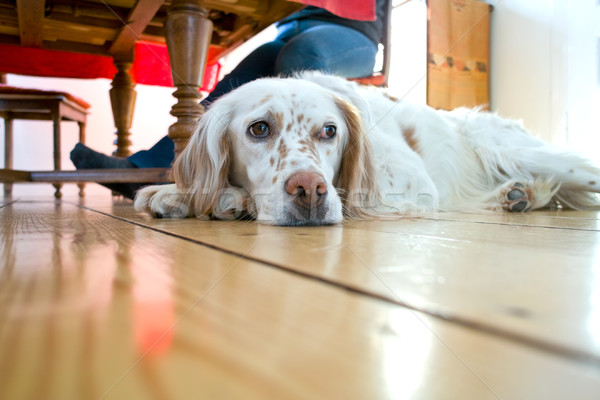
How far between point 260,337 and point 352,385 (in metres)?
0.08

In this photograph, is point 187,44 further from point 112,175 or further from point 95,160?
point 95,160

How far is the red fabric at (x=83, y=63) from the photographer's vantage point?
346 cm

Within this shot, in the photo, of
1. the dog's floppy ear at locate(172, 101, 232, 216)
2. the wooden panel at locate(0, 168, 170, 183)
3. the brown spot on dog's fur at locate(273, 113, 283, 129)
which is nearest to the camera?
the brown spot on dog's fur at locate(273, 113, 283, 129)

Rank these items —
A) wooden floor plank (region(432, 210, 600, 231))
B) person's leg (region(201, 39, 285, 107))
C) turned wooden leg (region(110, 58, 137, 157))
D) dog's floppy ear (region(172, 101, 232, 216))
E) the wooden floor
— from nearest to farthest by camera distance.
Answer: the wooden floor → wooden floor plank (region(432, 210, 600, 231)) → dog's floppy ear (region(172, 101, 232, 216)) → person's leg (region(201, 39, 285, 107)) → turned wooden leg (region(110, 58, 137, 157))

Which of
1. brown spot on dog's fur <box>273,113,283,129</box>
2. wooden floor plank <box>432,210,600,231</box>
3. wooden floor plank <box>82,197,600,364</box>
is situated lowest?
wooden floor plank <box>432,210,600,231</box>

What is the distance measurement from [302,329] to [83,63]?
402cm

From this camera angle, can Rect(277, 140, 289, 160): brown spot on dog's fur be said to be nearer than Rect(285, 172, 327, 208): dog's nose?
No

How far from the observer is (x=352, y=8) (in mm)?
2346

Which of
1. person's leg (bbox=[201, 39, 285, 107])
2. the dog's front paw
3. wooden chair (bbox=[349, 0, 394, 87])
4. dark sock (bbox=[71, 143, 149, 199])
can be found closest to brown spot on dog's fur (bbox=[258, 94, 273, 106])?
the dog's front paw

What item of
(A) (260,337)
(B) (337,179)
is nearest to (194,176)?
(B) (337,179)

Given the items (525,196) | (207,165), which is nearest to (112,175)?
(207,165)

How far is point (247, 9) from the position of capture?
2490mm

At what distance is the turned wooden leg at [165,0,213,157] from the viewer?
2.11 m

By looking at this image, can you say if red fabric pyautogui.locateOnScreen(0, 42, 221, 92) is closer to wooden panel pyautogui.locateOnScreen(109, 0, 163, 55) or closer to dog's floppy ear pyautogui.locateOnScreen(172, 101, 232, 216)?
wooden panel pyautogui.locateOnScreen(109, 0, 163, 55)
